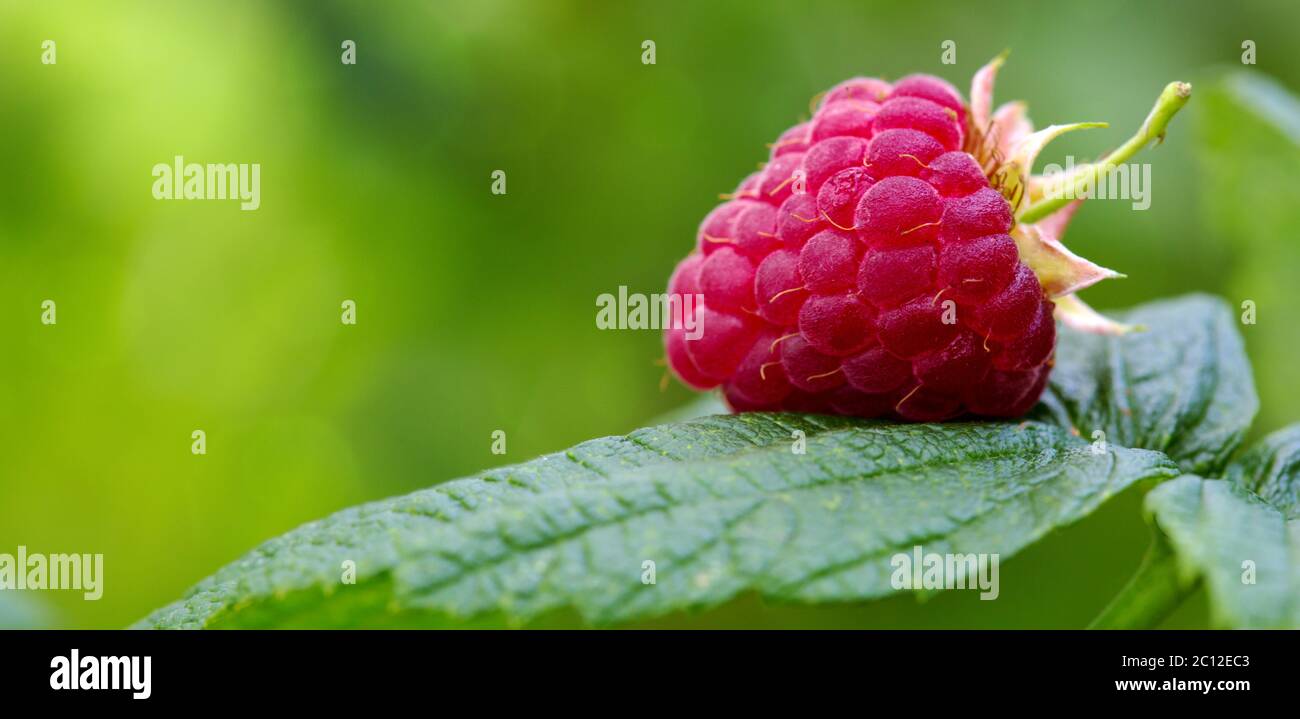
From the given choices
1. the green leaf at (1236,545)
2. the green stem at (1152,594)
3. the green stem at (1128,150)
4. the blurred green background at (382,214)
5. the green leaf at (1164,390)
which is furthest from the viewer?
the blurred green background at (382,214)

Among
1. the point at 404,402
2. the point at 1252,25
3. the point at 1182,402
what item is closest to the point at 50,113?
the point at 404,402

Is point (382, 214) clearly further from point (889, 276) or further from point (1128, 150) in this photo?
point (1128, 150)

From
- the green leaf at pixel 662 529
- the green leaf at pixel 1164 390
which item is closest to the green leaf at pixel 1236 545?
the green leaf at pixel 662 529

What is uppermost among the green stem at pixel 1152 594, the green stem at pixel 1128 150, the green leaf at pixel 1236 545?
the green stem at pixel 1128 150

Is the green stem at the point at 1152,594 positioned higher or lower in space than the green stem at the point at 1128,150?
lower

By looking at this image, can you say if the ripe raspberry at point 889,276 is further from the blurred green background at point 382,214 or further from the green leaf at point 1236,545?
the blurred green background at point 382,214

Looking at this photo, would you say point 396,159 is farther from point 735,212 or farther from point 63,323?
point 735,212
